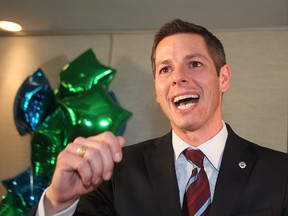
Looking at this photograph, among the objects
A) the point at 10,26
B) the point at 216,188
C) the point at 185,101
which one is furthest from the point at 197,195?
the point at 10,26

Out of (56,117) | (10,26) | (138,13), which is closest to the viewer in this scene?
(56,117)

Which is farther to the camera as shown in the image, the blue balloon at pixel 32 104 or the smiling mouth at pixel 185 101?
the blue balloon at pixel 32 104

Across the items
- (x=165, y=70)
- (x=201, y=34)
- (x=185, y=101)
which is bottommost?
(x=185, y=101)

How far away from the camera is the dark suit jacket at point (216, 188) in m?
0.97

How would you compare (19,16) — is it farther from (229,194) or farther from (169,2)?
(229,194)

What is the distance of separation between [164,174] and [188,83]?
12.4 inches

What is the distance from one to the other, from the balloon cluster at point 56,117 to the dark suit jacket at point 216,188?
2.37ft

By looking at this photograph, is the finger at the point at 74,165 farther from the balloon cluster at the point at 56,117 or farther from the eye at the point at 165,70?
the balloon cluster at the point at 56,117

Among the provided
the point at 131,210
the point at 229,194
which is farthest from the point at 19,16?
the point at 229,194

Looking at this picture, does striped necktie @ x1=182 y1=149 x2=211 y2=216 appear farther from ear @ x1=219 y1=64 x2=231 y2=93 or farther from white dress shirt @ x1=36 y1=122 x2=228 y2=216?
ear @ x1=219 y1=64 x2=231 y2=93

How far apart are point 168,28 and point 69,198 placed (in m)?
0.75

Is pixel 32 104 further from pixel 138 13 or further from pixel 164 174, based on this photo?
pixel 164 174

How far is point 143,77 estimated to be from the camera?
2293 millimetres

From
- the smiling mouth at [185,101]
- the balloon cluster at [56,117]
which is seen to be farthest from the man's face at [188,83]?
the balloon cluster at [56,117]
